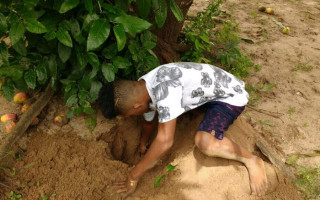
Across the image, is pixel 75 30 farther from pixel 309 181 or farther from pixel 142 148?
pixel 309 181

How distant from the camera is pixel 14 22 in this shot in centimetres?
145

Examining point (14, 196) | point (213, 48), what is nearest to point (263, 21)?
point (213, 48)

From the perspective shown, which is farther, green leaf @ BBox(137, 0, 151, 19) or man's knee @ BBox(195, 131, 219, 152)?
man's knee @ BBox(195, 131, 219, 152)

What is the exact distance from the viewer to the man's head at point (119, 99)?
6.01 feet

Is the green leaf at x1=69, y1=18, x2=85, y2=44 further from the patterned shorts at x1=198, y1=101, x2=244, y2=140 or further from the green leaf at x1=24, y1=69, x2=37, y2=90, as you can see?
the patterned shorts at x1=198, y1=101, x2=244, y2=140

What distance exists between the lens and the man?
73.6 inches

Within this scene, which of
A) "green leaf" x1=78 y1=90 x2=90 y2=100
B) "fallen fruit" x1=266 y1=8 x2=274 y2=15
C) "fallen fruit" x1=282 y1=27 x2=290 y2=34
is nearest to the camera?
"green leaf" x1=78 y1=90 x2=90 y2=100

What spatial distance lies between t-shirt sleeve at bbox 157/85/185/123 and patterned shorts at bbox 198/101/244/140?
40cm

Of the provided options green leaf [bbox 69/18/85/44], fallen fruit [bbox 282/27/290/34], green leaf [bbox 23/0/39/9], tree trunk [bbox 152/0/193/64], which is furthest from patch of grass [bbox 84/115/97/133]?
fallen fruit [bbox 282/27/290/34]

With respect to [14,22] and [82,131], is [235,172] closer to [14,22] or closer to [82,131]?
[82,131]

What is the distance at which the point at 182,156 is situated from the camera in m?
2.23

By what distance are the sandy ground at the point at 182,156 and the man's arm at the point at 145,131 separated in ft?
0.89

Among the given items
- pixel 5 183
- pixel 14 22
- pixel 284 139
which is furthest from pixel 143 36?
pixel 284 139

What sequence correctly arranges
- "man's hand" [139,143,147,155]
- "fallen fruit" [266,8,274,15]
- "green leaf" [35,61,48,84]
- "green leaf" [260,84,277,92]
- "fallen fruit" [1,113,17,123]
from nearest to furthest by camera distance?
"green leaf" [35,61,48,84] → "fallen fruit" [1,113,17,123] → "man's hand" [139,143,147,155] → "green leaf" [260,84,277,92] → "fallen fruit" [266,8,274,15]
